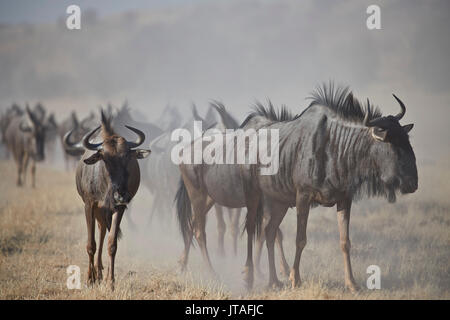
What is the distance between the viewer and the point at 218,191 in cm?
733

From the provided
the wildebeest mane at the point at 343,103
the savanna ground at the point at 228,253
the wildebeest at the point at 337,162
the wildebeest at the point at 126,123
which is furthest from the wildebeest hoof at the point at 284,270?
the wildebeest at the point at 126,123

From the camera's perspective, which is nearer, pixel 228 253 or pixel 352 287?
pixel 352 287

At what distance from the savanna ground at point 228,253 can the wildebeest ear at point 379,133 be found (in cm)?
167

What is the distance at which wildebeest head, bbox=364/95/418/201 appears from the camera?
19.0 ft

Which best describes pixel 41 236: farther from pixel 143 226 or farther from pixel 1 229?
pixel 143 226

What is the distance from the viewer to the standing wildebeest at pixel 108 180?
5895 mm

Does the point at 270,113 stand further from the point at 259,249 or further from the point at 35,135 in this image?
the point at 35,135

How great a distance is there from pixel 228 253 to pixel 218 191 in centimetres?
192

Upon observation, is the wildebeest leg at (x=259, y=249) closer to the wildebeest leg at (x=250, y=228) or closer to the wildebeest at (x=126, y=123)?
the wildebeest leg at (x=250, y=228)

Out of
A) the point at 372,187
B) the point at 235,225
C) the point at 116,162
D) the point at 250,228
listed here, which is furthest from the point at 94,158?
the point at 235,225

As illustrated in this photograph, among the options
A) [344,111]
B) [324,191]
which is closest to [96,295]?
[324,191]

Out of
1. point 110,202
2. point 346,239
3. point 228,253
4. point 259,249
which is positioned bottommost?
point 228,253

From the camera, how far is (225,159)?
7.27 meters
